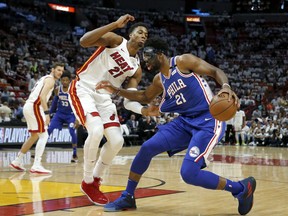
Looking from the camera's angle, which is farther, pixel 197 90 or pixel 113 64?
pixel 113 64

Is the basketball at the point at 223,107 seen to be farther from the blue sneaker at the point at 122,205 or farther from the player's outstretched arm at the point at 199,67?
the blue sneaker at the point at 122,205

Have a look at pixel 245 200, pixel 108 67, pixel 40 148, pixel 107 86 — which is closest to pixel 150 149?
pixel 107 86

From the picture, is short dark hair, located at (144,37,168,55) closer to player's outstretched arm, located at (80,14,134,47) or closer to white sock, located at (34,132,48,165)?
player's outstretched arm, located at (80,14,134,47)

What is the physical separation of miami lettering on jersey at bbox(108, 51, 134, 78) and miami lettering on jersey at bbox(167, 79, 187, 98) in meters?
0.79

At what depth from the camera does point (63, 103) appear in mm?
11156

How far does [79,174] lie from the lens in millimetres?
8461

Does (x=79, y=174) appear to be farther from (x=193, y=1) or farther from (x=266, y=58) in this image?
(x=193, y=1)

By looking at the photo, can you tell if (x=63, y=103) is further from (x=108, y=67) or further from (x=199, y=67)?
(x=199, y=67)

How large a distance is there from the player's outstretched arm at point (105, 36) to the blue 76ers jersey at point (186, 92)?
26.9 inches

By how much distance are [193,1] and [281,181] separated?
3329 cm

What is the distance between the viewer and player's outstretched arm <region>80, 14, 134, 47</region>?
5477 mm

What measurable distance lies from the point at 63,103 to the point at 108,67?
542 cm

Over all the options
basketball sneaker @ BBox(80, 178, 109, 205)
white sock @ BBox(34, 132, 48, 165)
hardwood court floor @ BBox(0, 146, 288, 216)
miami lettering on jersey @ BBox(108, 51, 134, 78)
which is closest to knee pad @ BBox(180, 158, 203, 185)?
hardwood court floor @ BBox(0, 146, 288, 216)

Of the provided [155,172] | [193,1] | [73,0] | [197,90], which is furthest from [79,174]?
[193,1]
